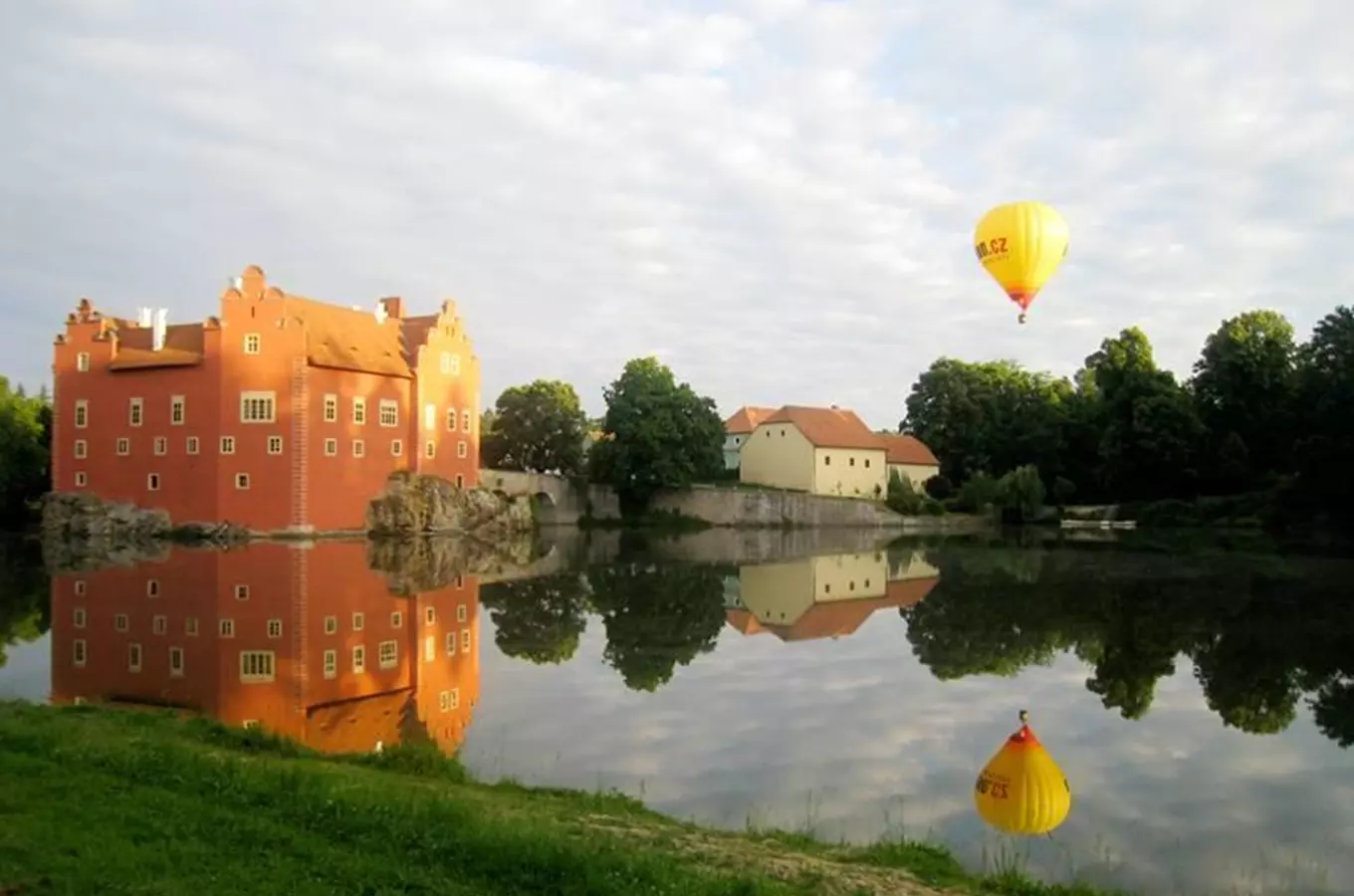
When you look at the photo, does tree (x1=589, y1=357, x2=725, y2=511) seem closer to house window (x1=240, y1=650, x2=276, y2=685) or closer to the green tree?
the green tree

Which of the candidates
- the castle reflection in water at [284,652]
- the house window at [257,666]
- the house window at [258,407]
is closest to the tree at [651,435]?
the house window at [258,407]

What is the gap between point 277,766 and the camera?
759 centimetres

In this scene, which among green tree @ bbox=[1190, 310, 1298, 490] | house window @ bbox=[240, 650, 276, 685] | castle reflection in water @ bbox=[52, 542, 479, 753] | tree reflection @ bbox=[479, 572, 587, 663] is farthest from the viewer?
green tree @ bbox=[1190, 310, 1298, 490]

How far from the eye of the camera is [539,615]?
21.0 m

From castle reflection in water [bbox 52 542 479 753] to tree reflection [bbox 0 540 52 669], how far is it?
330 millimetres

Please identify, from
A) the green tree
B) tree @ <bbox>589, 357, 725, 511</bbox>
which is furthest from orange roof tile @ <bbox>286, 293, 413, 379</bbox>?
the green tree

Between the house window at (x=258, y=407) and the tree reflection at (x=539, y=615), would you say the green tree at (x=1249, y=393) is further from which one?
the house window at (x=258, y=407)

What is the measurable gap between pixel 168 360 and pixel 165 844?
4097 cm

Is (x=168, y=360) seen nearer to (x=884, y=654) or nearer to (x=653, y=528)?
(x=653, y=528)

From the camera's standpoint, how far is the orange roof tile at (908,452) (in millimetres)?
72137

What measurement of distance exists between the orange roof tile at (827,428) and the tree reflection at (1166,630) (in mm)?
37743

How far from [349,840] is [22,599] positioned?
19516mm

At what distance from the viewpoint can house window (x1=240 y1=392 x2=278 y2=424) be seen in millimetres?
41125

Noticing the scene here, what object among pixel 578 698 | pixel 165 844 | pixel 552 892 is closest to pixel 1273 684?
pixel 578 698
